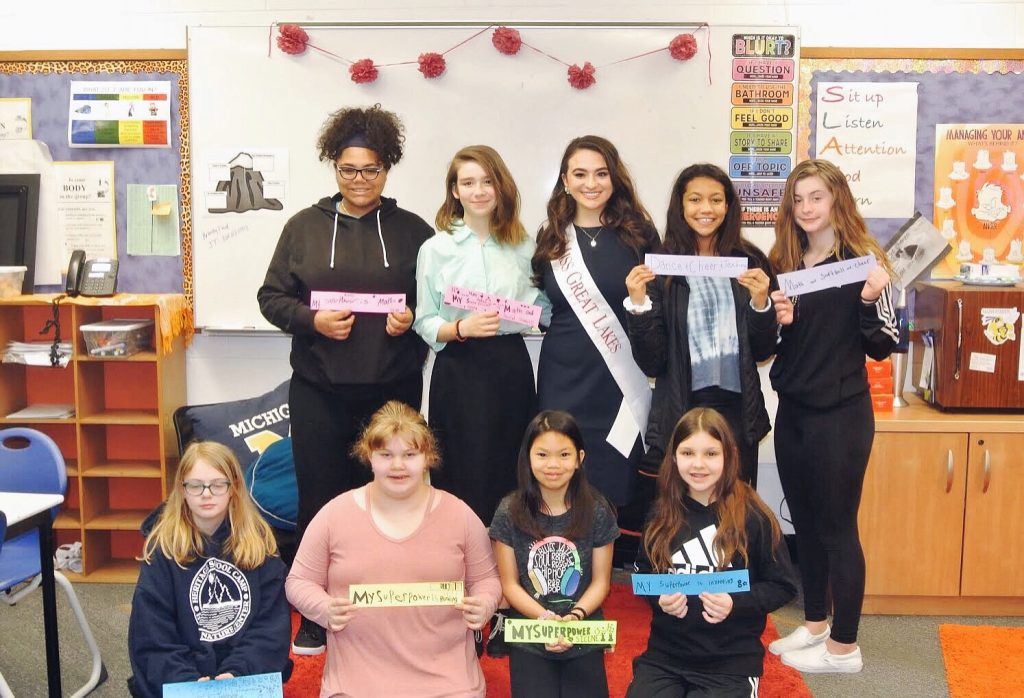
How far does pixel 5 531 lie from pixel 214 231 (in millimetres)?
1933

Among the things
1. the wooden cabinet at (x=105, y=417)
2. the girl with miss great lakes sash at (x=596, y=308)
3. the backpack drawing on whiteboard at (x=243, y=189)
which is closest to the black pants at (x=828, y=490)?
the girl with miss great lakes sash at (x=596, y=308)

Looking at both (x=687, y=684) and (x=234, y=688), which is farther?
(x=687, y=684)

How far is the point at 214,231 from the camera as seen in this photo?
3.87m

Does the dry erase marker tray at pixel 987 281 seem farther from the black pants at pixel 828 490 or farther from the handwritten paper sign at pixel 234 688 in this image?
the handwritten paper sign at pixel 234 688

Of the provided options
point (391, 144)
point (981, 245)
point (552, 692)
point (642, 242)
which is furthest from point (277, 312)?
point (981, 245)

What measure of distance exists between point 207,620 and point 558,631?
33.8 inches

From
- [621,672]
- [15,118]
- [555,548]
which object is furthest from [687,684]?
[15,118]

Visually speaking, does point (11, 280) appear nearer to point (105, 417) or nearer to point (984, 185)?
point (105, 417)

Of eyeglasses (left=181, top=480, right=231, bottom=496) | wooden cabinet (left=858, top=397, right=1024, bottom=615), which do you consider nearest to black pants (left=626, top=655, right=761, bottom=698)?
eyeglasses (left=181, top=480, right=231, bottom=496)

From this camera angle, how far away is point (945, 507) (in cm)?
336

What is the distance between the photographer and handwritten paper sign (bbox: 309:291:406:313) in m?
2.63

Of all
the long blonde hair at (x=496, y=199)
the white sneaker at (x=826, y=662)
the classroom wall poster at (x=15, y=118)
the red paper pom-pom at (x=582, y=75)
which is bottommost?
the white sneaker at (x=826, y=662)

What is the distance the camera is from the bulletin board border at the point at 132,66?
12.6 feet

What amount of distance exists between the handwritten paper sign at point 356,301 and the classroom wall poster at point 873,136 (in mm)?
2058
